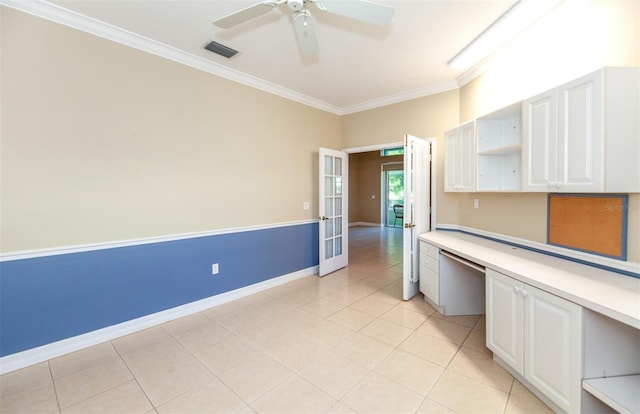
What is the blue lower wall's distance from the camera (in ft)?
7.35

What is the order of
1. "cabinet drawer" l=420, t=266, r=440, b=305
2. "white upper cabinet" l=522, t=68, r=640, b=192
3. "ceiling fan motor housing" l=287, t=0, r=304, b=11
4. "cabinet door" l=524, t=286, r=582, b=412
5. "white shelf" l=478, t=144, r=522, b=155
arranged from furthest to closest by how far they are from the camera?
1. "cabinet drawer" l=420, t=266, r=440, b=305
2. "white shelf" l=478, t=144, r=522, b=155
3. "ceiling fan motor housing" l=287, t=0, r=304, b=11
4. "white upper cabinet" l=522, t=68, r=640, b=192
5. "cabinet door" l=524, t=286, r=582, b=412

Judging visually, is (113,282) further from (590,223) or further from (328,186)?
(590,223)

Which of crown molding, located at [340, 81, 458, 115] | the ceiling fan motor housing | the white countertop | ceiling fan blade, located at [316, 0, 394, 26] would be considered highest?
crown molding, located at [340, 81, 458, 115]

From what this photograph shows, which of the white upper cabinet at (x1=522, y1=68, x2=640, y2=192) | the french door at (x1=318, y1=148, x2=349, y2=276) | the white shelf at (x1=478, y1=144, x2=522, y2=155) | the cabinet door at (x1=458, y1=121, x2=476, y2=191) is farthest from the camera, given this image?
the french door at (x1=318, y1=148, x2=349, y2=276)

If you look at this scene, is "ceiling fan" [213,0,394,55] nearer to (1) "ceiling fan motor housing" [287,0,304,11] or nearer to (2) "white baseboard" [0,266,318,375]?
(1) "ceiling fan motor housing" [287,0,304,11]

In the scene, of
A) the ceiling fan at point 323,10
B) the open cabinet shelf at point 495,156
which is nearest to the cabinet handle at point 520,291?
the open cabinet shelf at point 495,156

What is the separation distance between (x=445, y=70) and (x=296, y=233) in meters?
3.11

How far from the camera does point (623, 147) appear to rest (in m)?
1.71

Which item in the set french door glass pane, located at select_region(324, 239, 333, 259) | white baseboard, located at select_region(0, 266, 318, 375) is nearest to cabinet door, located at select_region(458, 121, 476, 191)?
french door glass pane, located at select_region(324, 239, 333, 259)

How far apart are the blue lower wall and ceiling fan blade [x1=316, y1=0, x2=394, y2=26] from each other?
2.75m

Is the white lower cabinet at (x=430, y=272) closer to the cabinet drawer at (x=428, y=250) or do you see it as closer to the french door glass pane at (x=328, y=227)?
the cabinet drawer at (x=428, y=250)

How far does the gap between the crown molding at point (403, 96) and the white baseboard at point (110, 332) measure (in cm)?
340

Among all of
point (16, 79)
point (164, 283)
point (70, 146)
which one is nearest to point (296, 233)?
point (164, 283)

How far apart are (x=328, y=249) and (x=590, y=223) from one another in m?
3.43
